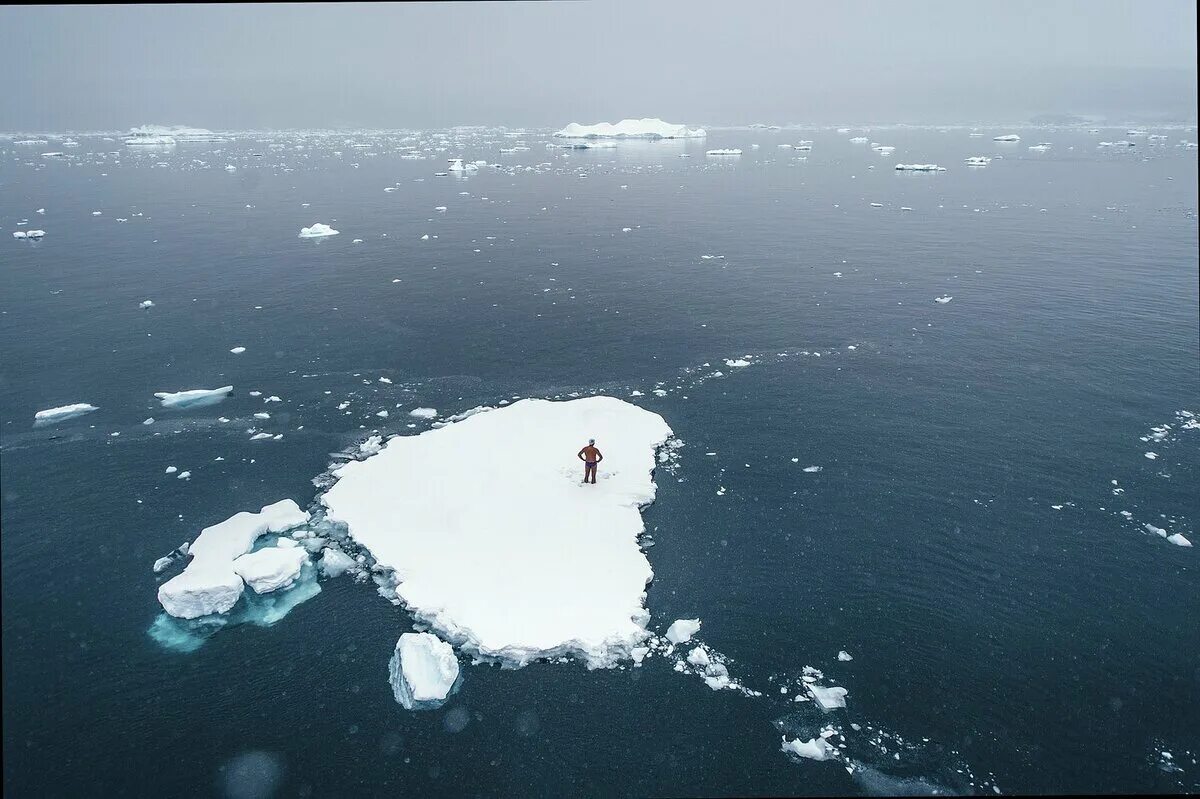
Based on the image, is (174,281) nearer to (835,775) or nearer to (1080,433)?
(835,775)

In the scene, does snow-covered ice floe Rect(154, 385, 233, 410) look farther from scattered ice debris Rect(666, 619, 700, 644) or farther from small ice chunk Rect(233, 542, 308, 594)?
scattered ice debris Rect(666, 619, 700, 644)

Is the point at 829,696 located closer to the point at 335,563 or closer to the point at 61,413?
the point at 335,563

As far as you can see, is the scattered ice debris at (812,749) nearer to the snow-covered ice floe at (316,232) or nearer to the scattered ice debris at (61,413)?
the scattered ice debris at (61,413)

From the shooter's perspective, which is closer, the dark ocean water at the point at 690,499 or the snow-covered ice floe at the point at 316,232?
the dark ocean water at the point at 690,499

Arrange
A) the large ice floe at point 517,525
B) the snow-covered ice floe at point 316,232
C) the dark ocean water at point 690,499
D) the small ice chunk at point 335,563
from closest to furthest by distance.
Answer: the dark ocean water at point 690,499 < the large ice floe at point 517,525 < the small ice chunk at point 335,563 < the snow-covered ice floe at point 316,232

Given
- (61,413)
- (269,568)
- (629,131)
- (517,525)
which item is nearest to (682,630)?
(517,525)

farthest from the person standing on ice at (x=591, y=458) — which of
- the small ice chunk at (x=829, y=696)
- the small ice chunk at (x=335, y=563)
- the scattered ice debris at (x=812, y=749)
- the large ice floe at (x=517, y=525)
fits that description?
the scattered ice debris at (x=812, y=749)

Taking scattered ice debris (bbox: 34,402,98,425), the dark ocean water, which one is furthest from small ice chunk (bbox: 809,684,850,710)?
scattered ice debris (bbox: 34,402,98,425)
